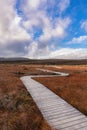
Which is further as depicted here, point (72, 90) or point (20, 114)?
point (72, 90)

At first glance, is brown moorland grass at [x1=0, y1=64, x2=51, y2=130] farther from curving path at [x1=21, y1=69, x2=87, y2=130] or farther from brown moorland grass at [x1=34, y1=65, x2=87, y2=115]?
brown moorland grass at [x1=34, y1=65, x2=87, y2=115]

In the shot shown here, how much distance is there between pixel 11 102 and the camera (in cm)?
1780

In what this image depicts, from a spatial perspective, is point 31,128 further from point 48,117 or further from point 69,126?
point 69,126

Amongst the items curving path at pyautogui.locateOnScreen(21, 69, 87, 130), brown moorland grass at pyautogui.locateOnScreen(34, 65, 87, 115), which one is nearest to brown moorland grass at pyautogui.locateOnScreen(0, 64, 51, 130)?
curving path at pyautogui.locateOnScreen(21, 69, 87, 130)

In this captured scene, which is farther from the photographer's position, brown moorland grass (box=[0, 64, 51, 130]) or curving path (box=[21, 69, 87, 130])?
brown moorland grass (box=[0, 64, 51, 130])

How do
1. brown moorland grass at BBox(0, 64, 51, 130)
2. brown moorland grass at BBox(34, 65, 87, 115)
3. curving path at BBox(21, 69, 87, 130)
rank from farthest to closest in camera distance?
1. brown moorland grass at BBox(34, 65, 87, 115)
2. brown moorland grass at BBox(0, 64, 51, 130)
3. curving path at BBox(21, 69, 87, 130)

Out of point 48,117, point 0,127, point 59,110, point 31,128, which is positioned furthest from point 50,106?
point 0,127

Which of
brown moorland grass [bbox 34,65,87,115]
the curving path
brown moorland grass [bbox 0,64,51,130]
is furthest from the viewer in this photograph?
brown moorland grass [bbox 34,65,87,115]

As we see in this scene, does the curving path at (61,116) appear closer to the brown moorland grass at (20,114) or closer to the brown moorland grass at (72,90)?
the brown moorland grass at (20,114)

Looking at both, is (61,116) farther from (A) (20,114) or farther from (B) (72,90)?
(B) (72,90)

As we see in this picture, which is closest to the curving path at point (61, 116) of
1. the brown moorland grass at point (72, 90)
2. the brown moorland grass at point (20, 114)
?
the brown moorland grass at point (20, 114)

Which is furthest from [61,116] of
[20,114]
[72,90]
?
[72,90]

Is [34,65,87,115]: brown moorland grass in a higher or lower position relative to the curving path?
lower

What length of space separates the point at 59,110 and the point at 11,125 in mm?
3599
